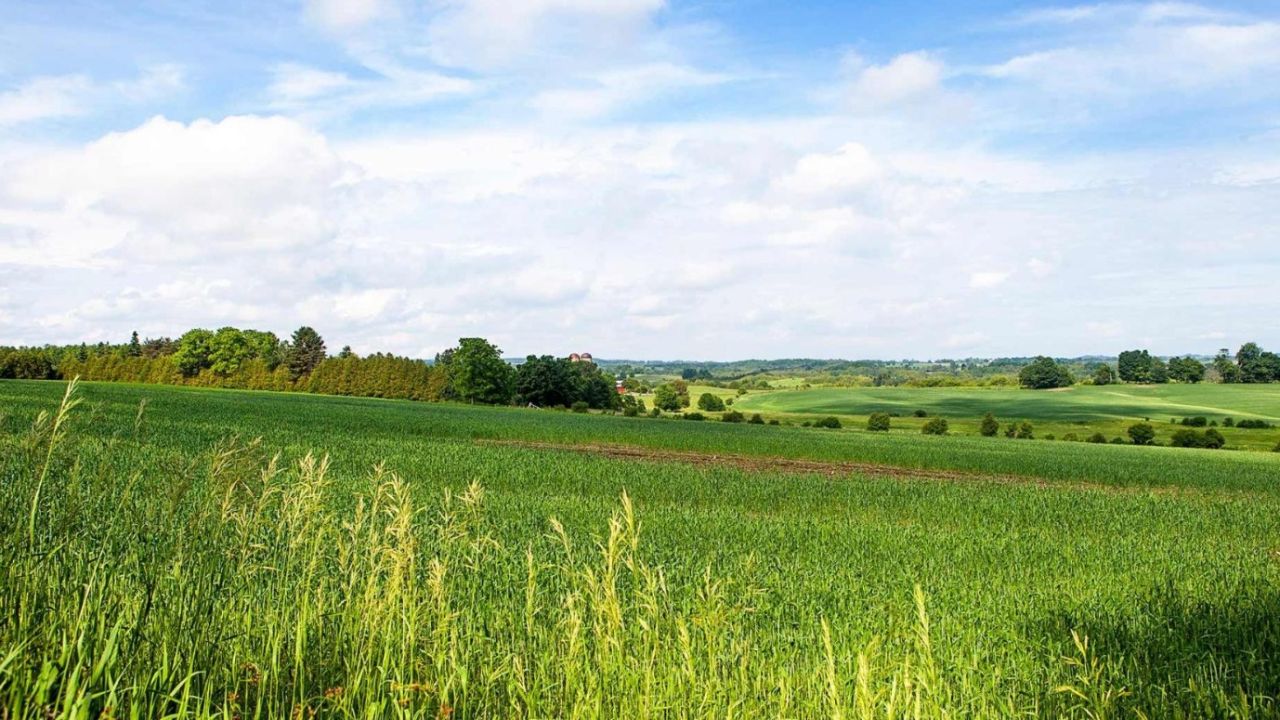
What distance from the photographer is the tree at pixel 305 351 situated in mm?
114000

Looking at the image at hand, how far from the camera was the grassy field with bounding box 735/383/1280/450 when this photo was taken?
82.9 m

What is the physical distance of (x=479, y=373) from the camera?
100562 millimetres

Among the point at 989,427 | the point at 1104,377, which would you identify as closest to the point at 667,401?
the point at 989,427

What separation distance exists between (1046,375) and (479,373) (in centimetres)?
9312

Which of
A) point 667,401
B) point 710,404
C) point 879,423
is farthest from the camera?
point 710,404

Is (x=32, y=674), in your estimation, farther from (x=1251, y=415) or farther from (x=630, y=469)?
(x=1251, y=415)

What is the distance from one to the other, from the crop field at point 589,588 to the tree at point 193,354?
9351cm

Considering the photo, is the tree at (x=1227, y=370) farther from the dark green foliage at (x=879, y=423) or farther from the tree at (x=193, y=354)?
the tree at (x=193, y=354)

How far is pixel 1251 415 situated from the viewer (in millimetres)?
88562

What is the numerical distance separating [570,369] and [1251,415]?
3229 inches

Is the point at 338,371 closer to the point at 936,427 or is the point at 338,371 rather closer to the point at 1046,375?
the point at 936,427

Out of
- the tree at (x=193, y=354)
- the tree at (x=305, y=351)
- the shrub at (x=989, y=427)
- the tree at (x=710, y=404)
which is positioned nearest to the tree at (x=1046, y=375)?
the tree at (x=710, y=404)

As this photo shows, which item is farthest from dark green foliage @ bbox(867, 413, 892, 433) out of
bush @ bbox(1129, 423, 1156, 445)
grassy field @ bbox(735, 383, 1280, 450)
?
bush @ bbox(1129, 423, 1156, 445)

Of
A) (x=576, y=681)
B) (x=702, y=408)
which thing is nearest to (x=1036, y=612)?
(x=576, y=681)
